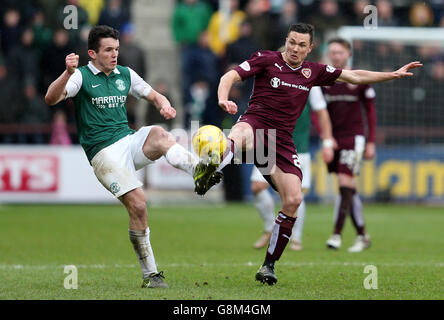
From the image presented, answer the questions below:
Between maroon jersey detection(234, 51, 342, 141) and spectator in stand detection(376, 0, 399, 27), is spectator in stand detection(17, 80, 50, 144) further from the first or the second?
maroon jersey detection(234, 51, 342, 141)

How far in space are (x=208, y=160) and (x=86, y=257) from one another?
3940 millimetres

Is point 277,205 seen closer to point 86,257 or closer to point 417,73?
point 417,73

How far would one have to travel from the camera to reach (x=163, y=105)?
8031mm

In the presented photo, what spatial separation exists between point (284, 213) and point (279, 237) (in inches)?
9.1

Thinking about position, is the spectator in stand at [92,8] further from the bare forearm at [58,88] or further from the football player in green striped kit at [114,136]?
the bare forearm at [58,88]

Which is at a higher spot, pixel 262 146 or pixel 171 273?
pixel 262 146

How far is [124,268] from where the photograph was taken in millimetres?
9570

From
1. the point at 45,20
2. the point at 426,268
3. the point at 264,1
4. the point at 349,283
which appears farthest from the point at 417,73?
the point at 349,283

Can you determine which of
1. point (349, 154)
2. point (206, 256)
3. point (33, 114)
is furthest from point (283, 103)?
point (33, 114)

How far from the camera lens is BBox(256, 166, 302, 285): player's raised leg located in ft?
27.1

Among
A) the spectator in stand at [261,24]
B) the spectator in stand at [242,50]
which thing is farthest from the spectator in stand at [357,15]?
the spectator in stand at [242,50]

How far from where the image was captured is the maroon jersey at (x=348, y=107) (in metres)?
12.2

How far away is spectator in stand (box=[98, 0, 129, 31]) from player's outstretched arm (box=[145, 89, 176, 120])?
11.5 metres

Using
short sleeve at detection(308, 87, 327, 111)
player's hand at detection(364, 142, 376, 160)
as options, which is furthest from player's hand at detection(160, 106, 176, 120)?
player's hand at detection(364, 142, 376, 160)
